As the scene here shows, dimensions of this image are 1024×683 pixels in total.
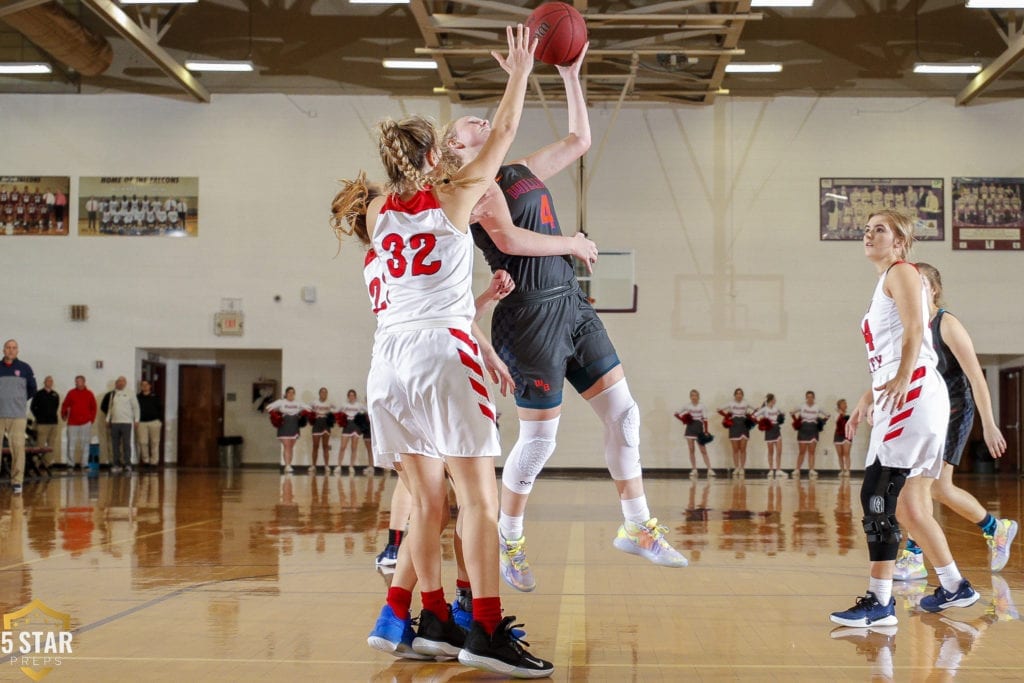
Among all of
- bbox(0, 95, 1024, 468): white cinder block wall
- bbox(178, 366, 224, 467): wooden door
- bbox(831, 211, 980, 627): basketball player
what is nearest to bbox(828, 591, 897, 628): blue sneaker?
bbox(831, 211, 980, 627): basketball player

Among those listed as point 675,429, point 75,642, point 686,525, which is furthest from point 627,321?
point 75,642

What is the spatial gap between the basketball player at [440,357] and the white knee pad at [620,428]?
1.04 metres

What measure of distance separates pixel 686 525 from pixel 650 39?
11.6 metres

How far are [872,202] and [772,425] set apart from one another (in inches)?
185

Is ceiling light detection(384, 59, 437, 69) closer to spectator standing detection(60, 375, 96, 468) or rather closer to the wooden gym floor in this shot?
spectator standing detection(60, 375, 96, 468)

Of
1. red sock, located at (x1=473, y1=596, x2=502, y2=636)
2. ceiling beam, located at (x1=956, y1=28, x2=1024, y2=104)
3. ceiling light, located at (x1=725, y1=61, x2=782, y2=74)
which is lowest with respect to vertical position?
red sock, located at (x1=473, y1=596, x2=502, y2=636)

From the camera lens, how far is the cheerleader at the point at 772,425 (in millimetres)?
18250

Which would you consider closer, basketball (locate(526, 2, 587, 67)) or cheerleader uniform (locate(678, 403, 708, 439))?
basketball (locate(526, 2, 587, 67))

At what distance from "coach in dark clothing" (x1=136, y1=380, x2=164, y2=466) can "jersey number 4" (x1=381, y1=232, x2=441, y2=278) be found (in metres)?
17.2

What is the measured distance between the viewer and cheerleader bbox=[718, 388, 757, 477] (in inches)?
727

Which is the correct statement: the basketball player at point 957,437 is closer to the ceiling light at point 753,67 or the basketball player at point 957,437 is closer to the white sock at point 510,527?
the white sock at point 510,527

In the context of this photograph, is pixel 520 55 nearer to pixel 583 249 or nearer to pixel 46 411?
pixel 583 249

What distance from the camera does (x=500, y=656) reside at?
9.88 ft

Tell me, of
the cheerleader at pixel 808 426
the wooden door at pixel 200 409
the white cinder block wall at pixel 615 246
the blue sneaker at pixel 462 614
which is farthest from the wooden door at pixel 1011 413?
the blue sneaker at pixel 462 614
